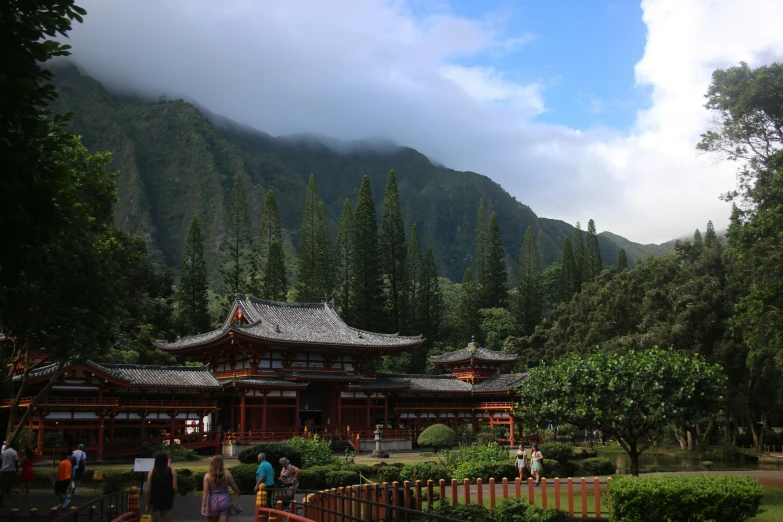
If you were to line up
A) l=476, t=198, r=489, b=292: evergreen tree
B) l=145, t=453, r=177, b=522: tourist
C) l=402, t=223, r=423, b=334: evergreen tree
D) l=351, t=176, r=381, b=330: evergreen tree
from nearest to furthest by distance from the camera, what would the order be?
l=145, t=453, r=177, b=522: tourist < l=351, t=176, r=381, b=330: evergreen tree < l=402, t=223, r=423, b=334: evergreen tree < l=476, t=198, r=489, b=292: evergreen tree

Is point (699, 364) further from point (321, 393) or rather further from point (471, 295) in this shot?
point (471, 295)

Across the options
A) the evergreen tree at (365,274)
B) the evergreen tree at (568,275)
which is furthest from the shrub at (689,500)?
the evergreen tree at (568,275)

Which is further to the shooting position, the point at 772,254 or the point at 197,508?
the point at 772,254

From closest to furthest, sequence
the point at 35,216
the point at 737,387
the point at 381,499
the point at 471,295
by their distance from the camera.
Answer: the point at 35,216, the point at 381,499, the point at 737,387, the point at 471,295

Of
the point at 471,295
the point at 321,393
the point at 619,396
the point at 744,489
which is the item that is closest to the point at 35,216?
the point at 744,489

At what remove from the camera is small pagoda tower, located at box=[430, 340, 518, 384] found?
47156mm

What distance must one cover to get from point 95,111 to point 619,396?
437 ft

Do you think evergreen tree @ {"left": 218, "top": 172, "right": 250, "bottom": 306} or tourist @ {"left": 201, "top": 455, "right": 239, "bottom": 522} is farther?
A: evergreen tree @ {"left": 218, "top": 172, "right": 250, "bottom": 306}

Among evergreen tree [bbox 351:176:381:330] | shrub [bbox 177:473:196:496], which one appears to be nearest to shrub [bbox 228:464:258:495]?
shrub [bbox 177:473:196:496]

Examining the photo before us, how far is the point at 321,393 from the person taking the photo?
41.6 m

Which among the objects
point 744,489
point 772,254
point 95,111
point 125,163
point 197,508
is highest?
point 95,111

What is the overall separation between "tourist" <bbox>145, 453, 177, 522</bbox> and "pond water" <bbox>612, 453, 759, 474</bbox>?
Result: 23489mm

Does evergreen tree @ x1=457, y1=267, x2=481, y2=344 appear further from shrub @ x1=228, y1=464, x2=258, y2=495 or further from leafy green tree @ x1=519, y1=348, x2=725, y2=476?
leafy green tree @ x1=519, y1=348, x2=725, y2=476

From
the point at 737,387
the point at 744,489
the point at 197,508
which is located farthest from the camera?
the point at 737,387
